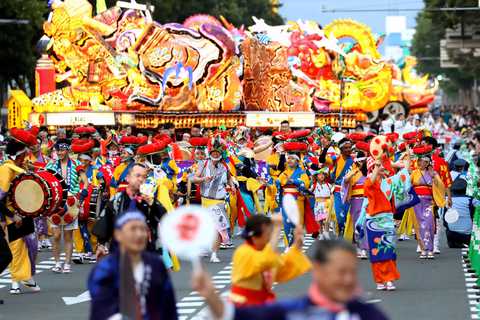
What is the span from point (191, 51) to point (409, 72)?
934 inches

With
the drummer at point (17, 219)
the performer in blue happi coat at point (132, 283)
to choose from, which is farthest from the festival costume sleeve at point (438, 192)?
the performer in blue happi coat at point (132, 283)

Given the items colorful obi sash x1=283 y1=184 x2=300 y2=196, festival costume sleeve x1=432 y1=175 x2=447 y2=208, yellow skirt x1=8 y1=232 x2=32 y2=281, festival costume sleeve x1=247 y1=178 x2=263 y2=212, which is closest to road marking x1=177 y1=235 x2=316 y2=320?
colorful obi sash x1=283 y1=184 x2=300 y2=196

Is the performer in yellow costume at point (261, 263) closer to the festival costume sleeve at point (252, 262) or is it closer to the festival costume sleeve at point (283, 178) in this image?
the festival costume sleeve at point (252, 262)

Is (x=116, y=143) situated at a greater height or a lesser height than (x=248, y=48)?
lesser

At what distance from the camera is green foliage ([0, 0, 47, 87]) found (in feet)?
165

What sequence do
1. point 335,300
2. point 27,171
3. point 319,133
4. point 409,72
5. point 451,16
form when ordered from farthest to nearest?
point 409,72 < point 451,16 < point 319,133 < point 27,171 < point 335,300

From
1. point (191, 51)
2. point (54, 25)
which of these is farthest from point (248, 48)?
point (54, 25)

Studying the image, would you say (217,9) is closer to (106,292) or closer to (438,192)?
(438,192)

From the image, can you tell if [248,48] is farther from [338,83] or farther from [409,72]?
[409,72]

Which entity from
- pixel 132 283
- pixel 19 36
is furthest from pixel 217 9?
pixel 132 283

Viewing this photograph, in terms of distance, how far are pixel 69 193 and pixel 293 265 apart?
994 centimetres

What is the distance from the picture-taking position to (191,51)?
38688 millimetres

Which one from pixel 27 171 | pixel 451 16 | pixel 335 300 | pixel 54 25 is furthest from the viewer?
pixel 451 16

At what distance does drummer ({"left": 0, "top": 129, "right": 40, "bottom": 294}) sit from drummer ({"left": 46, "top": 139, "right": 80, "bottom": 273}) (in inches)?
69.3
